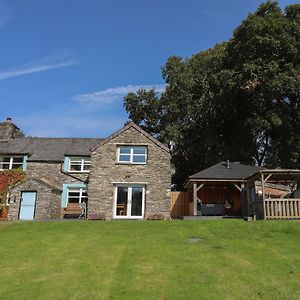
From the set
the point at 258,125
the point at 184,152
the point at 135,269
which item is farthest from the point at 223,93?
the point at 135,269

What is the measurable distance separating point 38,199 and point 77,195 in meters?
3.93

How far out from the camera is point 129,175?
29781 mm

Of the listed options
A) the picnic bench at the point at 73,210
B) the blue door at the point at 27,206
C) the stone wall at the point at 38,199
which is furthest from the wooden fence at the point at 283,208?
the blue door at the point at 27,206

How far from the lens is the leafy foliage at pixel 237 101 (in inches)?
1415

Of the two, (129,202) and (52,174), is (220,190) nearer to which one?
(129,202)

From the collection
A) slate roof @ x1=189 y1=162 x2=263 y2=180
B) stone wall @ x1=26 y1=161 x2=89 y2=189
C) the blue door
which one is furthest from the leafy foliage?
the blue door

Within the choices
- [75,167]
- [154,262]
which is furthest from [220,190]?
[154,262]

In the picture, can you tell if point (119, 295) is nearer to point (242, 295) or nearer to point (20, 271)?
point (242, 295)

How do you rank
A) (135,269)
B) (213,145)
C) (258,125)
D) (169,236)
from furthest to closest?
(213,145) < (258,125) < (169,236) < (135,269)

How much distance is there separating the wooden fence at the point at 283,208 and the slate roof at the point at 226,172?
15.5 ft

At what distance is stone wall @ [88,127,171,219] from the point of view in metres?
29.1

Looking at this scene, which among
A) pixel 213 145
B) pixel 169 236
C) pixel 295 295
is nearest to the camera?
pixel 295 295

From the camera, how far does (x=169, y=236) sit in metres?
18.6

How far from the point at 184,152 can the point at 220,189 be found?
11043 millimetres
